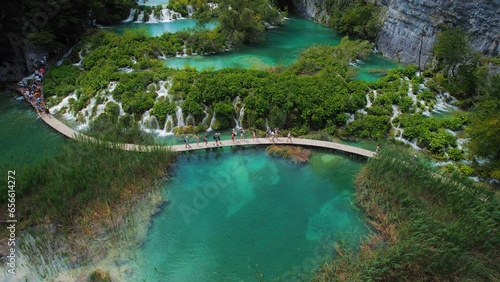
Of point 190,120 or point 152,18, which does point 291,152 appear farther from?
point 152,18

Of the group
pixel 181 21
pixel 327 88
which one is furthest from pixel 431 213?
pixel 181 21

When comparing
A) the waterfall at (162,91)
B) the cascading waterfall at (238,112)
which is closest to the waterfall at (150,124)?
the waterfall at (162,91)

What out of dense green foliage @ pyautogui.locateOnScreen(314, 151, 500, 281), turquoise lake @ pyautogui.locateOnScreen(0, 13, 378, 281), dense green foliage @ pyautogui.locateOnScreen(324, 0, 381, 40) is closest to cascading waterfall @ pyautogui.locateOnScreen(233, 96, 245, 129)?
turquoise lake @ pyautogui.locateOnScreen(0, 13, 378, 281)

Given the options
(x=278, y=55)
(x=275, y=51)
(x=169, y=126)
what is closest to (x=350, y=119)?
(x=169, y=126)

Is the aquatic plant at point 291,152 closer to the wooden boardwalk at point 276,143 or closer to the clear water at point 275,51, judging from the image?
the wooden boardwalk at point 276,143

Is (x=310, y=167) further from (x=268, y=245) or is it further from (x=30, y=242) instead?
(x=30, y=242)

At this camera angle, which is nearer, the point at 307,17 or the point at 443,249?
the point at 443,249

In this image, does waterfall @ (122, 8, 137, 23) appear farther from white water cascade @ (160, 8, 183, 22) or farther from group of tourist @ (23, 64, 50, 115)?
group of tourist @ (23, 64, 50, 115)
